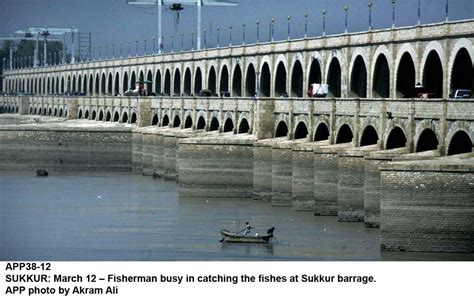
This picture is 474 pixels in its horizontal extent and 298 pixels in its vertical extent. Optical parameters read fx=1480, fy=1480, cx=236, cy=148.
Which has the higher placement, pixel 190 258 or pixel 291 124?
pixel 291 124

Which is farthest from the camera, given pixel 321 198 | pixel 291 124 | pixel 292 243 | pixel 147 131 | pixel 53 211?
pixel 147 131

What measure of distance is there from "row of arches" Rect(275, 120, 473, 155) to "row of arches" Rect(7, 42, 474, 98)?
3.48m

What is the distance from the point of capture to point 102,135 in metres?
111

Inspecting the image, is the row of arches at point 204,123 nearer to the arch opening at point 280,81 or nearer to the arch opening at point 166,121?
the arch opening at point 166,121

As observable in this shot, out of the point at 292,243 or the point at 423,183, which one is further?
the point at 292,243

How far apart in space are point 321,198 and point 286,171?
652 cm

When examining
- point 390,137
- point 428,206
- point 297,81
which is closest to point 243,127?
point 297,81

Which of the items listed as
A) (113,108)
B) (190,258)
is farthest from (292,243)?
(113,108)

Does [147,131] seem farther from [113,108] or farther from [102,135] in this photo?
[113,108]

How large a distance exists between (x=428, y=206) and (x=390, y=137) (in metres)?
14.6

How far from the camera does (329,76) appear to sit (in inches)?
3469

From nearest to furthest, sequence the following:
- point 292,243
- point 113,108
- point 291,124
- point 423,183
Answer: point 423,183, point 292,243, point 291,124, point 113,108

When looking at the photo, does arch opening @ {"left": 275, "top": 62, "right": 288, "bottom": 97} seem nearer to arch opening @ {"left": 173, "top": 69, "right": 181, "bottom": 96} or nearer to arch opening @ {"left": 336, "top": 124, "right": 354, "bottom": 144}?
arch opening @ {"left": 336, "top": 124, "right": 354, "bottom": 144}

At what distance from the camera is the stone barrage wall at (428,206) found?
51562mm
